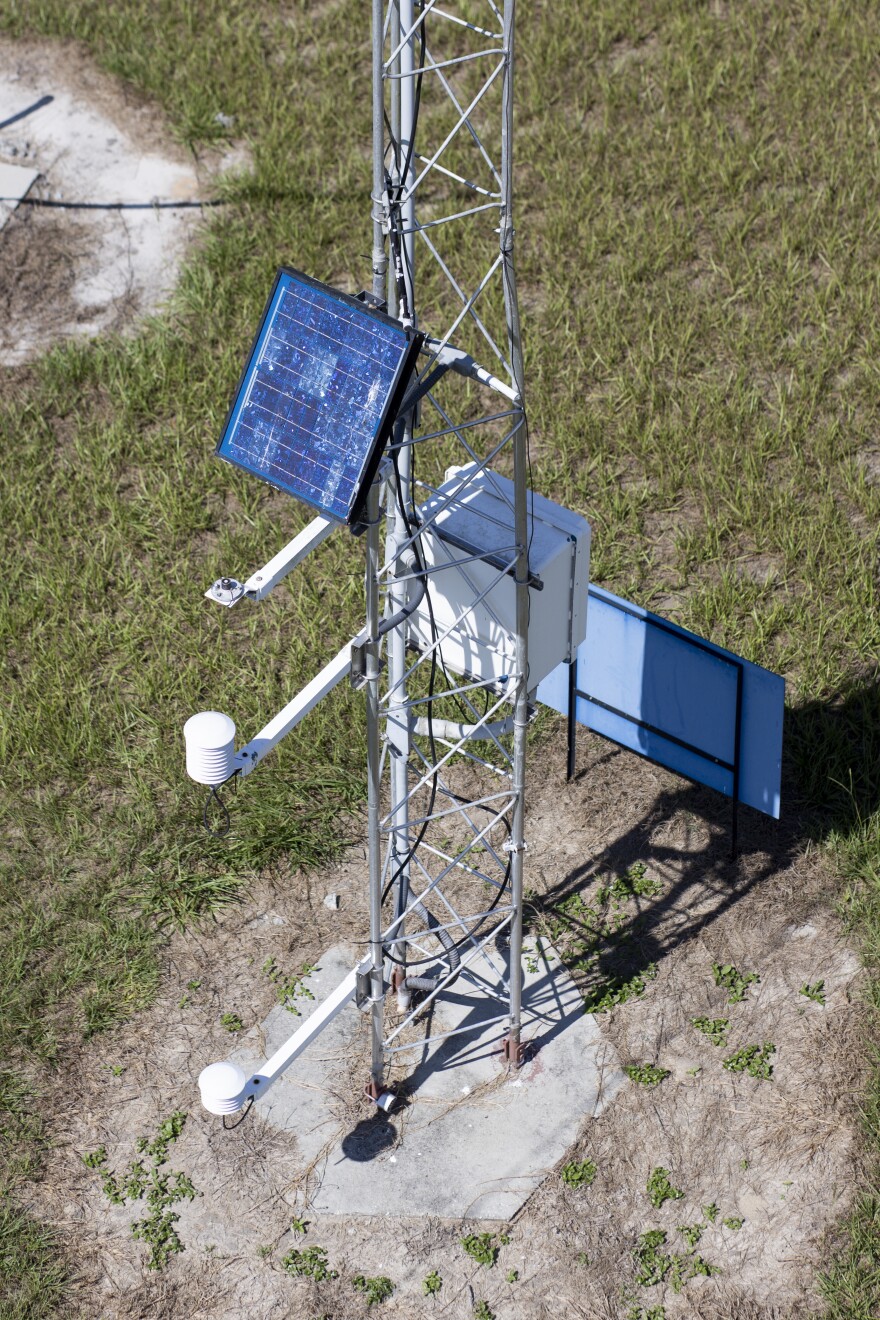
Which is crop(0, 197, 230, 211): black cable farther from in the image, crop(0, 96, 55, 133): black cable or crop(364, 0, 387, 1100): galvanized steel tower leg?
crop(364, 0, 387, 1100): galvanized steel tower leg

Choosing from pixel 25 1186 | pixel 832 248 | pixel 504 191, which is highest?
pixel 504 191

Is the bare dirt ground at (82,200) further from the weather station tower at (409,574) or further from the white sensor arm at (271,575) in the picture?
the white sensor arm at (271,575)

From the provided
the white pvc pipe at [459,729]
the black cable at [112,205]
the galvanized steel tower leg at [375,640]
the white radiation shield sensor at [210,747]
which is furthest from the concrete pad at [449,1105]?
the black cable at [112,205]

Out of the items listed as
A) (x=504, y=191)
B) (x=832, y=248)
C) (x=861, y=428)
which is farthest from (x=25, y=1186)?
(x=832, y=248)

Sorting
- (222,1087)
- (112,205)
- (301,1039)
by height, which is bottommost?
(301,1039)

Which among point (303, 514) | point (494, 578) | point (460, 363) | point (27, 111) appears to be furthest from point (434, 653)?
point (27, 111)

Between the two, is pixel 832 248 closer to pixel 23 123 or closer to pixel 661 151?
pixel 661 151

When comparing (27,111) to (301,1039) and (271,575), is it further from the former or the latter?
(301,1039)
